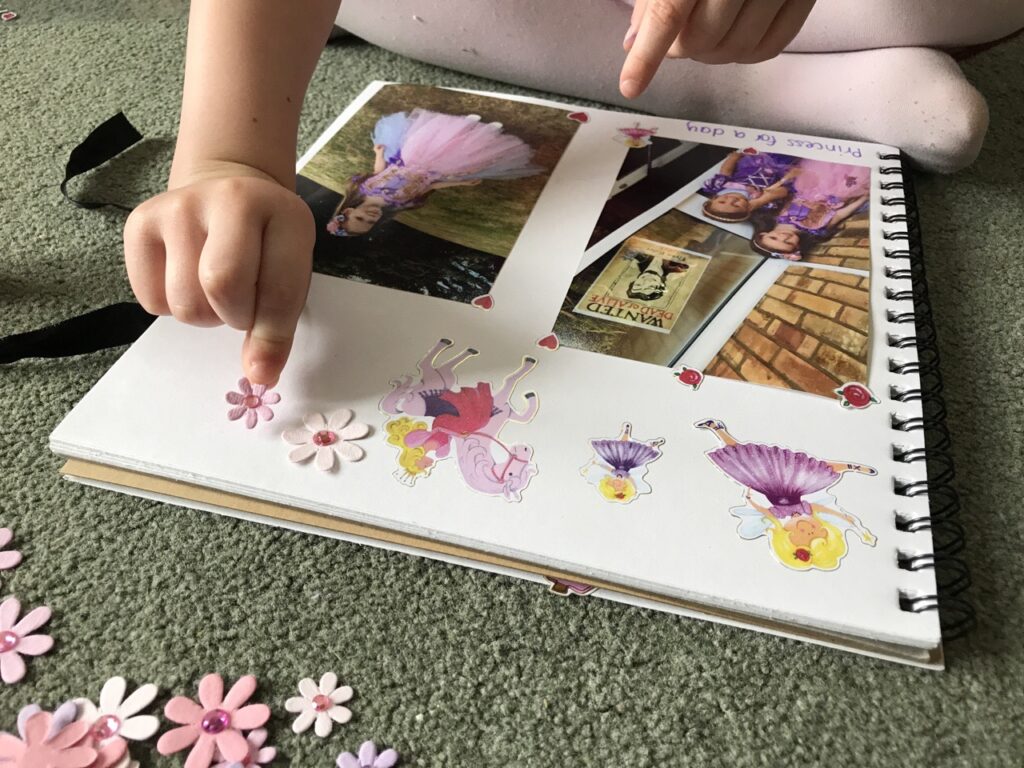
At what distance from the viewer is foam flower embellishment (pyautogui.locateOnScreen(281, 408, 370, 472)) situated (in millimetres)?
346

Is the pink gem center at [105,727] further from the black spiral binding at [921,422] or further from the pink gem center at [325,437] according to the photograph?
the black spiral binding at [921,422]

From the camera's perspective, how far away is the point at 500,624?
0.32 meters

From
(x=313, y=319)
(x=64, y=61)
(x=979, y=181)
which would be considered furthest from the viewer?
(x=64, y=61)

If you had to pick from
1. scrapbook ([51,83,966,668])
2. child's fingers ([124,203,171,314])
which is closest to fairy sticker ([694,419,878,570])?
scrapbook ([51,83,966,668])

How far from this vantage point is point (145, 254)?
36 centimetres

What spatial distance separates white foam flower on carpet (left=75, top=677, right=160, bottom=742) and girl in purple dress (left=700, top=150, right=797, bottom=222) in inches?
14.6

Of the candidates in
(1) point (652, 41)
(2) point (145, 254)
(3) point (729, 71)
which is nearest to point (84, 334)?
(2) point (145, 254)

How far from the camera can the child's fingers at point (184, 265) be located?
1.16 feet

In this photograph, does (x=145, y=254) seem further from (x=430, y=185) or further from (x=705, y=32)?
(x=705, y=32)

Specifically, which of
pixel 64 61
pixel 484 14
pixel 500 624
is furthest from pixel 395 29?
pixel 500 624

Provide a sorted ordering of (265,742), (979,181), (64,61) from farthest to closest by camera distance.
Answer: (64,61) < (979,181) < (265,742)

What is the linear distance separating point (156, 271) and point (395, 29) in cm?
35

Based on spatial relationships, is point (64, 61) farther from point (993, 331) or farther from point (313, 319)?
point (993, 331)

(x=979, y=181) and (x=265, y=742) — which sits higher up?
(x=979, y=181)
